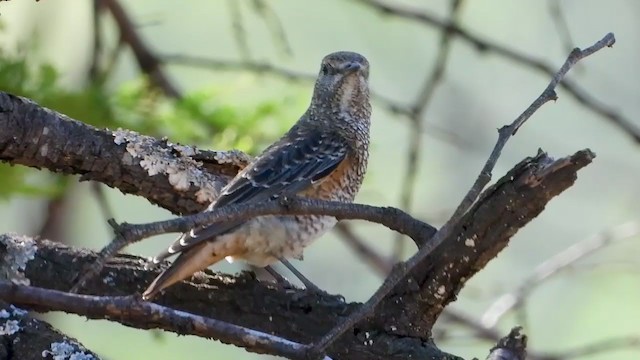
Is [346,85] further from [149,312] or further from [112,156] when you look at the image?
[149,312]

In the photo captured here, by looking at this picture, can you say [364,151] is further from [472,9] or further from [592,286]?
[472,9]

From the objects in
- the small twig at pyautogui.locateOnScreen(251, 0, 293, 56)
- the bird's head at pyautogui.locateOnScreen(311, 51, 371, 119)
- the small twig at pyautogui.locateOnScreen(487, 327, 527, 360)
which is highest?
the small twig at pyautogui.locateOnScreen(251, 0, 293, 56)

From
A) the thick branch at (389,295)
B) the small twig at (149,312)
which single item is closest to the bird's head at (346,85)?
the thick branch at (389,295)

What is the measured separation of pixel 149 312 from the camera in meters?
2.05

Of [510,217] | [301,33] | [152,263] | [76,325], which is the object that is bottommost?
[152,263]

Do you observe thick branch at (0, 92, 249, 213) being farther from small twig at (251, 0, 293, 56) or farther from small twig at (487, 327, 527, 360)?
small twig at (487, 327, 527, 360)

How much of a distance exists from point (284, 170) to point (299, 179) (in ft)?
0.22

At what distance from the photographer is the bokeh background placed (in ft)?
16.5

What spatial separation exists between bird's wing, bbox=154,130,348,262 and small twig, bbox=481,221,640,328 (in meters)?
1.24

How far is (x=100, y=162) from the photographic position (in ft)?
11.0

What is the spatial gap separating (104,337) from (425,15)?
5010mm

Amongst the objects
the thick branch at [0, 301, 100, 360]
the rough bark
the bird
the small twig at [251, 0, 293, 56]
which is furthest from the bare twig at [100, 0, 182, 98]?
the thick branch at [0, 301, 100, 360]

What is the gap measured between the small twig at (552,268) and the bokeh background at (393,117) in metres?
0.08

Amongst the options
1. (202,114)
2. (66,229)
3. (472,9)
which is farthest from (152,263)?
(472,9)
